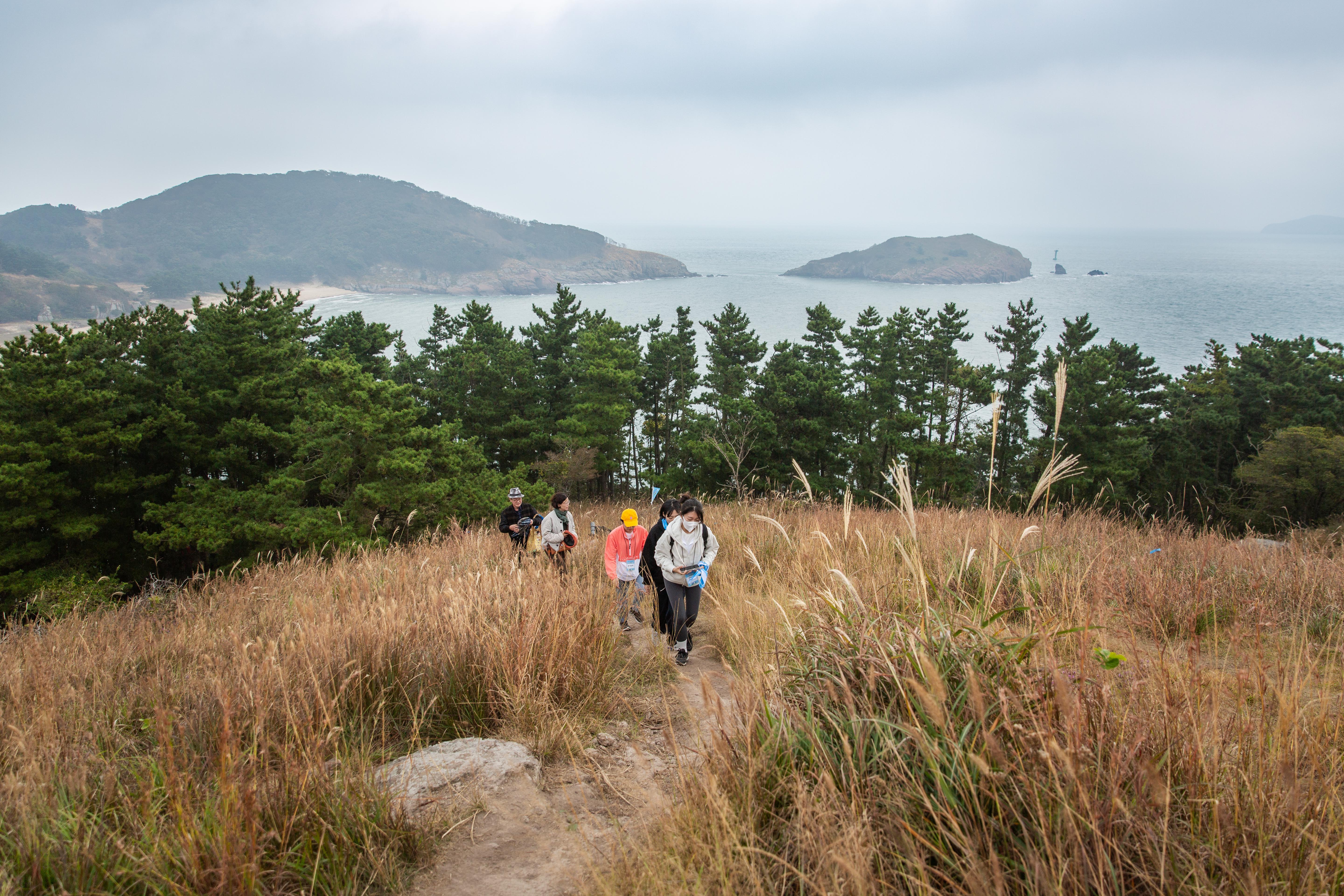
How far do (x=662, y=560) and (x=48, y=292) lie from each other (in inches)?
7690

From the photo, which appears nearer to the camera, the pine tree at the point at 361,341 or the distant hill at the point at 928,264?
the pine tree at the point at 361,341

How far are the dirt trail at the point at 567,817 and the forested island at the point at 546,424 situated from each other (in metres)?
5.51

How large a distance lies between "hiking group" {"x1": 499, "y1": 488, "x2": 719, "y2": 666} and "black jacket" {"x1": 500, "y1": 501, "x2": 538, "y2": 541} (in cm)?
103

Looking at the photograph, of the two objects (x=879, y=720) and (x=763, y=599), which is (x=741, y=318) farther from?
(x=879, y=720)

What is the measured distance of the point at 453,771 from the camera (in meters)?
2.74

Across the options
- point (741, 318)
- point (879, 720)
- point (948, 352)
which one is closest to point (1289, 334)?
point (948, 352)

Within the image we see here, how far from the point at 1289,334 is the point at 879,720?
96067 millimetres

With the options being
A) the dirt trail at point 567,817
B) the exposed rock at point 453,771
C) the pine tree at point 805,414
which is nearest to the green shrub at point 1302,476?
the pine tree at point 805,414

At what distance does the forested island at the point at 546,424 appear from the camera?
63.2ft

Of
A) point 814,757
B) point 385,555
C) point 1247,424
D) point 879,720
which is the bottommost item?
point 1247,424

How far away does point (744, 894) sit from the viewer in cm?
185

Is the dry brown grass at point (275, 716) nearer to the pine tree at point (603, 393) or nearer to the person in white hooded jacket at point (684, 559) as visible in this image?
the person in white hooded jacket at point (684, 559)

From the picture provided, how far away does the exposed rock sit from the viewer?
254 cm

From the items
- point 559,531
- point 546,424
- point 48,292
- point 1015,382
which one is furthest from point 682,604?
point 48,292
